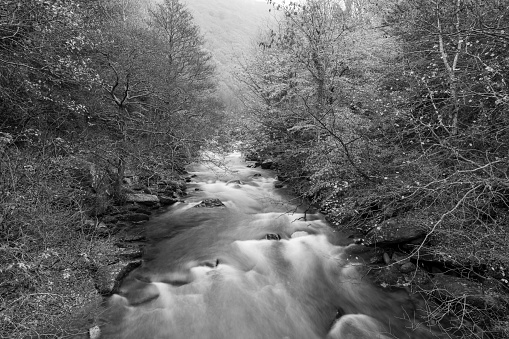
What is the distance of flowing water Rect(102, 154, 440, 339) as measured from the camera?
18.6ft

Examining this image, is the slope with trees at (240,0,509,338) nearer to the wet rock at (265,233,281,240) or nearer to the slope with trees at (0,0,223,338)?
the wet rock at (265,233,281,240)

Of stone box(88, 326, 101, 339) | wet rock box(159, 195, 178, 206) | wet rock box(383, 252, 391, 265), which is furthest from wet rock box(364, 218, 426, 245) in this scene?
wet rock box(159, 195, 178, 206)

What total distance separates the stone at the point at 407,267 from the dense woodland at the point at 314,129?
685mm

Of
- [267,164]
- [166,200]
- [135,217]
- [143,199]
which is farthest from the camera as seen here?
[267,164]

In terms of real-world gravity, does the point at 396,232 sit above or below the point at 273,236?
above

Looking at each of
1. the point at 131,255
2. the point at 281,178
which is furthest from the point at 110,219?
the point at 281,178

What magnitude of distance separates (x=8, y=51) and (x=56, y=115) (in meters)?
2.38

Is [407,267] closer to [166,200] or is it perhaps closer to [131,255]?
[131,255]

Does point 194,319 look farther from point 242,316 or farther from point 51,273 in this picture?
point 51,273

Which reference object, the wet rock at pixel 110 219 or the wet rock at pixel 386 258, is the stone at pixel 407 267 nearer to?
the wet rock at pixel 386 258

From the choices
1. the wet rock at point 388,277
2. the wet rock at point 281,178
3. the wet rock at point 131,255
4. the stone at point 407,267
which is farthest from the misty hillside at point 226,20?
the stone at point 407,267

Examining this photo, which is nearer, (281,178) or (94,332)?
(94,332)

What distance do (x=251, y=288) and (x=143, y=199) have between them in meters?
6.07

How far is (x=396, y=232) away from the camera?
291 inches
